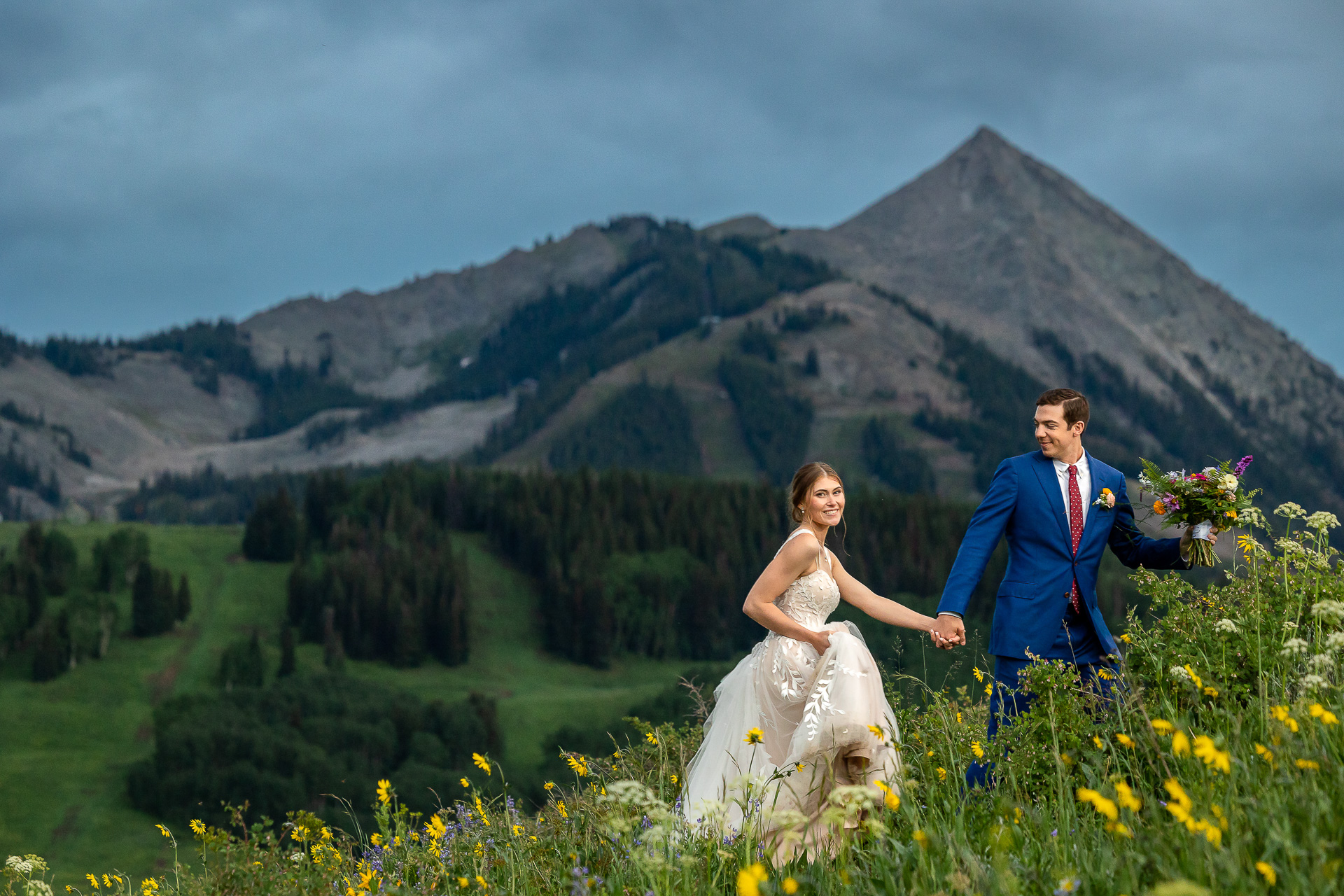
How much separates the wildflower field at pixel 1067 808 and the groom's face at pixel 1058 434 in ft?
3.74

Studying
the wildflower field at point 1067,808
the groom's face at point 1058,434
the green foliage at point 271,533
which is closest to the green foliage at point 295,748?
the green foliage at point 271,533

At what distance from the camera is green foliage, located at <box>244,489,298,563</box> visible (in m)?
168

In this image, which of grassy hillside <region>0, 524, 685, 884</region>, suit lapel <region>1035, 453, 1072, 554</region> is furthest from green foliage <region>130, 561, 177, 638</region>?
suit lapel <region>1035, 453, 1072, 554</region>

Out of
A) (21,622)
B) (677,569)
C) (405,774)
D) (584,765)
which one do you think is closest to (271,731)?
(405,774)

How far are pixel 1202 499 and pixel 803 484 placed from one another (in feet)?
8.37

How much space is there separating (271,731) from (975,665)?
11987 centimetres

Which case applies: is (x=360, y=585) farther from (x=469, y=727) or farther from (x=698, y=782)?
(x=698, y=782)

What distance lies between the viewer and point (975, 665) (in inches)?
267

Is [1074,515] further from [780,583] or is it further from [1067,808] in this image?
[1067,808]

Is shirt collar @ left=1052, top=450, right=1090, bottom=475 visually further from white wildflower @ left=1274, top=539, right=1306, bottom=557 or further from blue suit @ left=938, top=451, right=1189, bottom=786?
white wildflower @ left=1274, top=539, right=1306, bottom=557

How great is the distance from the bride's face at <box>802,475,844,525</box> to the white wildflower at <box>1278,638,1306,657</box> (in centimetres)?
262

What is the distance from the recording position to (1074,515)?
7.43 meters

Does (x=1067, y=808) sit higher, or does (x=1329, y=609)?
(x=1329, y=609)

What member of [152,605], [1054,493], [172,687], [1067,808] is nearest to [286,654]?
[172,687]
